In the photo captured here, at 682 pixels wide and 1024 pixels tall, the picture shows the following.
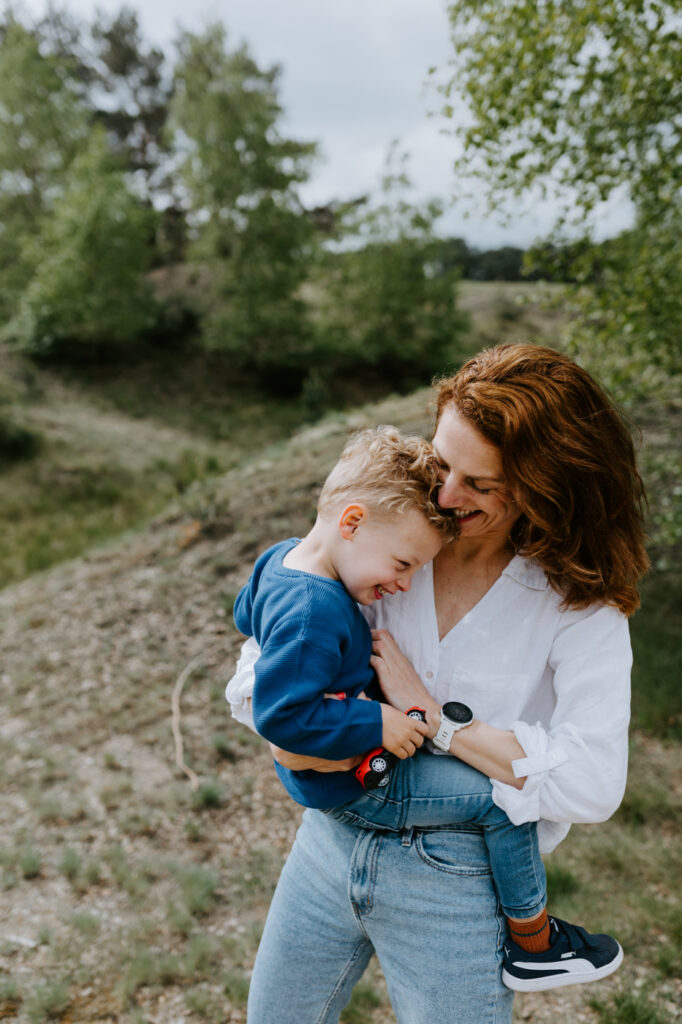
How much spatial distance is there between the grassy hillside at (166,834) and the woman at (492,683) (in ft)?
5.88

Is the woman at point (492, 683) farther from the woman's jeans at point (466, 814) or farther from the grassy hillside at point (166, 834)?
the grassy hillside at point (166, 834)

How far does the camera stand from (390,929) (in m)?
1.64

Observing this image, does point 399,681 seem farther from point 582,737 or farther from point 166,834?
point 166,834

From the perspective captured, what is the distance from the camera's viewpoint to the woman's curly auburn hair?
1.58 m

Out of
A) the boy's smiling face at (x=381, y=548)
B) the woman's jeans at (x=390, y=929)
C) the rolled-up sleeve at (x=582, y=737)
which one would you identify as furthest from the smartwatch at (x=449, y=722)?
the boy's smiling face at (x=381, y=548)

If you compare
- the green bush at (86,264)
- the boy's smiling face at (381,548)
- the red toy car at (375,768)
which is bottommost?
the red toy car at (375,768)

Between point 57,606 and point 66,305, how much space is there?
55.8 feet

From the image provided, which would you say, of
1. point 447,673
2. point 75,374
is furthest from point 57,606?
point 75,374

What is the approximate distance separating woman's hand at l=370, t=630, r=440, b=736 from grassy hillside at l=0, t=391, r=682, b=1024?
2.21 m

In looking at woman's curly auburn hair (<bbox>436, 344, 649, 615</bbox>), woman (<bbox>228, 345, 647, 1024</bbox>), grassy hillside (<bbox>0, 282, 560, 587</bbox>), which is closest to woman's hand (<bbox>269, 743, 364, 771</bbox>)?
woman (<bbox>228, 345, 647, 1024</bbox>)

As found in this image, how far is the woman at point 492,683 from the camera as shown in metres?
1.55

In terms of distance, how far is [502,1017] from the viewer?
1594 millimetres

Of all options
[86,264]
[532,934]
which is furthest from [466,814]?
Answer: [86,264]

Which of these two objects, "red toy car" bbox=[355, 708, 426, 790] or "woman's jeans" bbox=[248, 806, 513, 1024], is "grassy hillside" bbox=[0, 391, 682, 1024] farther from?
"red toy car" bbox=[355, 708, 426, 790]
